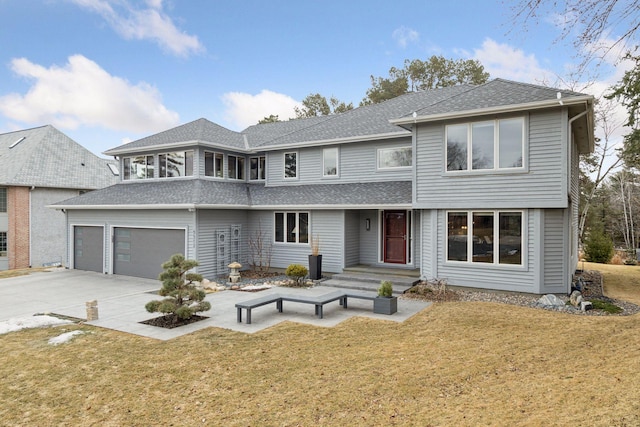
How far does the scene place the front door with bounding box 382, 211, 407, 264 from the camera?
14.4 meters

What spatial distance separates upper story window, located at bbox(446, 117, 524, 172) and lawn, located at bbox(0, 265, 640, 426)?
457cm

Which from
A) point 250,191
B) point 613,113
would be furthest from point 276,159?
point 613,113

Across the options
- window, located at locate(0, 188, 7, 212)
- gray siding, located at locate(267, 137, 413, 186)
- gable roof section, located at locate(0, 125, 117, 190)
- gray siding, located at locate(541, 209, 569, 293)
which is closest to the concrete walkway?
gray siding, located at locate(541, 209, 569, 293)

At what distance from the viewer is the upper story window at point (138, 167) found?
58.1 feet

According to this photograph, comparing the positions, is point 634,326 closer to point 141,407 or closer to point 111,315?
point 141,407

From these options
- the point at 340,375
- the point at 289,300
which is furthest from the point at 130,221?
the point at 340,375

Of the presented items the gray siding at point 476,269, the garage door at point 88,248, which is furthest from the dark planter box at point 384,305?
the garage door at point 88,248

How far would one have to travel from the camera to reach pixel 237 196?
1587 cm

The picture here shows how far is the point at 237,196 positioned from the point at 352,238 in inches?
197

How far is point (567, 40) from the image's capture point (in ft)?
17.4

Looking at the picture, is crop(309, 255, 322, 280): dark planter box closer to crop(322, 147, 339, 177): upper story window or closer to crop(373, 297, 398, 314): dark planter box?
crop(322, 147, 339, 177): upper story window

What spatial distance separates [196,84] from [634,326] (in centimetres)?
2257

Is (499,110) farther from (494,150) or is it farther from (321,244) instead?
(321,244)

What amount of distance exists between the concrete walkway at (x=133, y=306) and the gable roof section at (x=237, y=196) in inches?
123
